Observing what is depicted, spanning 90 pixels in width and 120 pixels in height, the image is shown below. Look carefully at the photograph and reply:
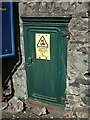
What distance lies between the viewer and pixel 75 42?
5.26 metres

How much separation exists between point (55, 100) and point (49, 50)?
3.31ft

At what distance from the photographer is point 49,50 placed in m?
5.57

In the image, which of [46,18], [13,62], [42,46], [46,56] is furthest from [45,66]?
[46,18]

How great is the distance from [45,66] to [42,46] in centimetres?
39

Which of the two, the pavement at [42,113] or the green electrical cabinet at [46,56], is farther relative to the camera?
the pavement at [42,113]

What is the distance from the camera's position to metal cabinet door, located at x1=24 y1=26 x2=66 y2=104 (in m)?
5.48

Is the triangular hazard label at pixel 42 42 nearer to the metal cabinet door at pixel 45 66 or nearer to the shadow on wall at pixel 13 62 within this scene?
the metal cabinet door at pixel 45 66

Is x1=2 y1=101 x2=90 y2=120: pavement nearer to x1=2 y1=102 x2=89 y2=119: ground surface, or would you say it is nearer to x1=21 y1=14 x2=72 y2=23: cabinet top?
x1=2 y1=102 x2=89 y2=119: ground surface

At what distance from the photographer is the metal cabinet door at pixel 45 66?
5.48m

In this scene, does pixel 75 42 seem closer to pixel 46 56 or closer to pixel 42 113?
pixel 46 56

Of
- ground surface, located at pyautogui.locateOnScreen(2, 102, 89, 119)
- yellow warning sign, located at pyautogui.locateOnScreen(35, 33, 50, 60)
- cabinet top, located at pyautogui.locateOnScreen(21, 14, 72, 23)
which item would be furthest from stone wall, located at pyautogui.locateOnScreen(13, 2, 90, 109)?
yellow warning sign, located at pyautogui.locateOnScreen(35, 33, 50, 60)

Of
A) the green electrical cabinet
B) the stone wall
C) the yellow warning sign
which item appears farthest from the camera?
the yellow warning sign

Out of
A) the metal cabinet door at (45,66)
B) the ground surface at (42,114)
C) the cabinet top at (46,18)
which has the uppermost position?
the cabinet top at (46,18)

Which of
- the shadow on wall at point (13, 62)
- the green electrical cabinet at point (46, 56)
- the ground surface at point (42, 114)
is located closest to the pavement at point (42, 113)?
the ground surface at point (42, 114)
